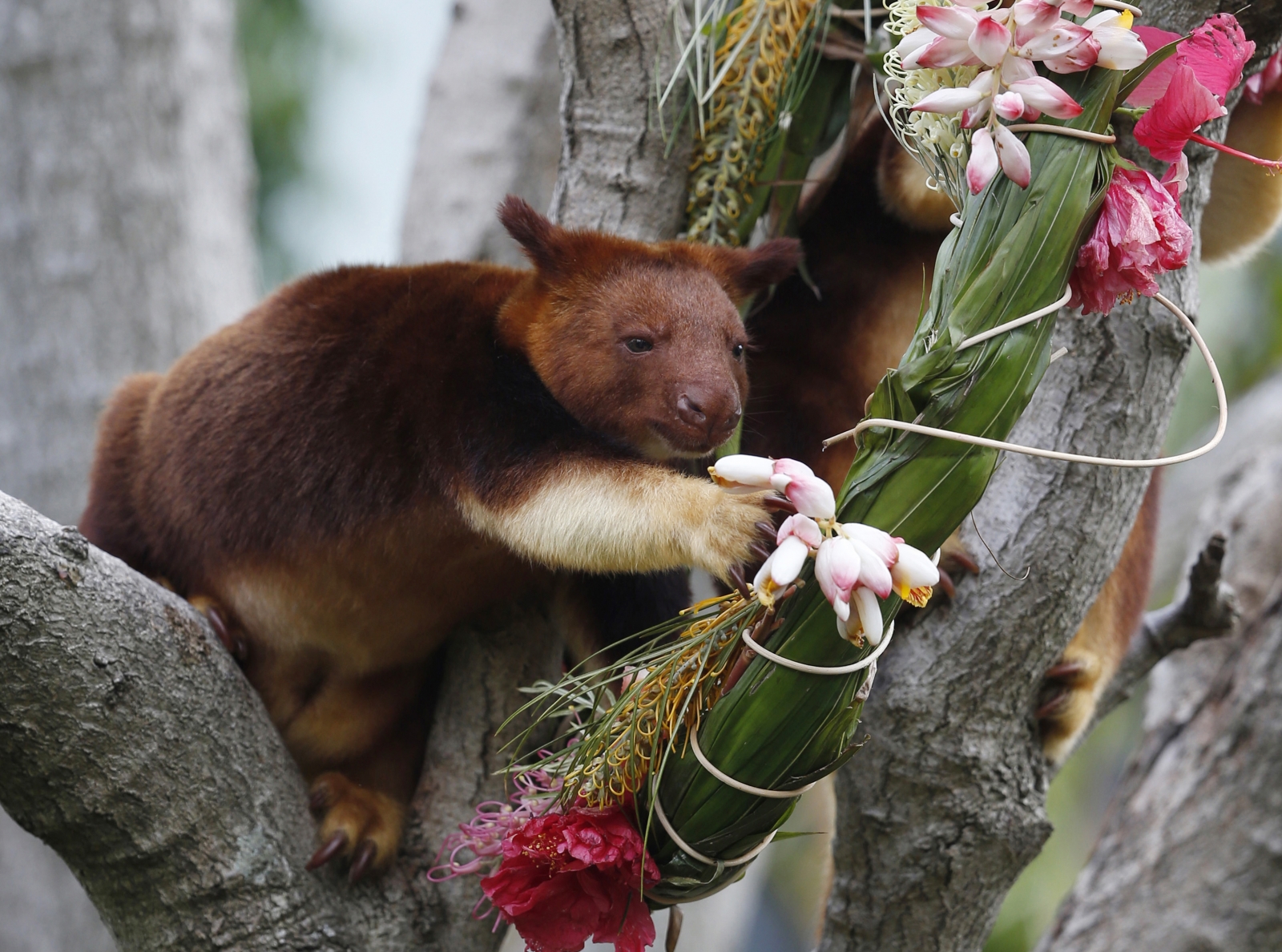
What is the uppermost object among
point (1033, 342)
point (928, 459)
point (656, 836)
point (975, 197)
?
point (975, 197)

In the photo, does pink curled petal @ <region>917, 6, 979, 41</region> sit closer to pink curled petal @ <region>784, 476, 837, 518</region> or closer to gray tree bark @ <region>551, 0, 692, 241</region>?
pink curled petal @ <region>784, 476, 837, 518</region>

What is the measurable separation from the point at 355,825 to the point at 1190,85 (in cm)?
220

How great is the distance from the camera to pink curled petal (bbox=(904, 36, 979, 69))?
65.6 inches

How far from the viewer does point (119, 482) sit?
298 centimetres

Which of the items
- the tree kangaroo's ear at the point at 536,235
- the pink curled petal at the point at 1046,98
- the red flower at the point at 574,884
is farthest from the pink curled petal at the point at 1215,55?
the red flower at the point at 574,884

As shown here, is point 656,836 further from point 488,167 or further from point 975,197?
point 488,167

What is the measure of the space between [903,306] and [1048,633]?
38.8 inches

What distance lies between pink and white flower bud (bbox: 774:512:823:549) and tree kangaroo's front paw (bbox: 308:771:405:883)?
1.45 m

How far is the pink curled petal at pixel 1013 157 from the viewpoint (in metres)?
1.64

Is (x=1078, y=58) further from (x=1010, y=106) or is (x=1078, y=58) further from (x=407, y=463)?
(x=407, y=463)

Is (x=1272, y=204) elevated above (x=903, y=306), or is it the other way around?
(x=1272, y=204)

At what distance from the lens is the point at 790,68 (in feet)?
9.34

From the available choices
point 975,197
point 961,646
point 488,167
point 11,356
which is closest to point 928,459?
point 975,197

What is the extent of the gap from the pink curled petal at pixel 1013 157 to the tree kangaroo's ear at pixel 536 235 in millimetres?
1033
